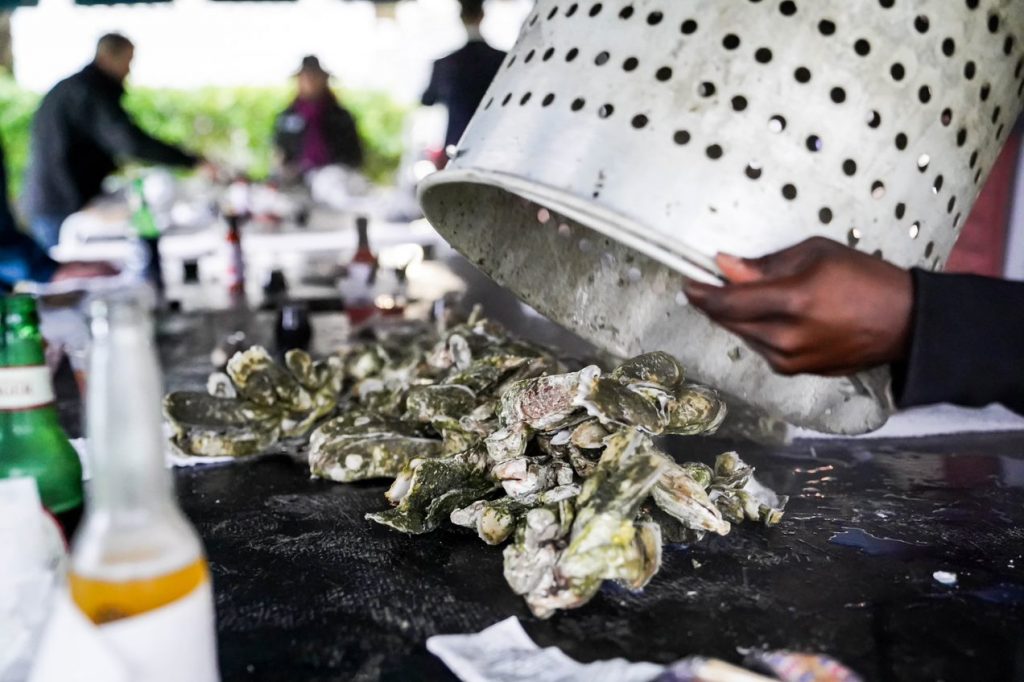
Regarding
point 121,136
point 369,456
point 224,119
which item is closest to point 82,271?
point 121,136

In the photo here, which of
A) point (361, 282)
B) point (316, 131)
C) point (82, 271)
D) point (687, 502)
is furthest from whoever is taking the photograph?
point (316, 131)

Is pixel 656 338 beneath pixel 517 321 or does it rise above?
above

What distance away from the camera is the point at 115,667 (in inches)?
24.9

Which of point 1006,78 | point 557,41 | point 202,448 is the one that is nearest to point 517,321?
point 202,448

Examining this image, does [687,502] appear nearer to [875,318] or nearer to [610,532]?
[610,532]

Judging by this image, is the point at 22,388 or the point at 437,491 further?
the point at 437,491

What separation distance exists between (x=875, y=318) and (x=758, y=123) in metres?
0.30

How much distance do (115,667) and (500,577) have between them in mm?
584

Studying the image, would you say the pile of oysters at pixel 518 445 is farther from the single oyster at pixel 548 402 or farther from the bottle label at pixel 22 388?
the bottle label at pixel 22 388

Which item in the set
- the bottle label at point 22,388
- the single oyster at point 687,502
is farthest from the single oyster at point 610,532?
the bottle label at point 22,388

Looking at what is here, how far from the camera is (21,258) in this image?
3.64 m

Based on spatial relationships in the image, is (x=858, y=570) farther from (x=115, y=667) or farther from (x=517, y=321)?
(x=517, y=321)

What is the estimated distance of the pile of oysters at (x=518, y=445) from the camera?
3.37 feet

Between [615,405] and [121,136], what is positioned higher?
[121,136]
